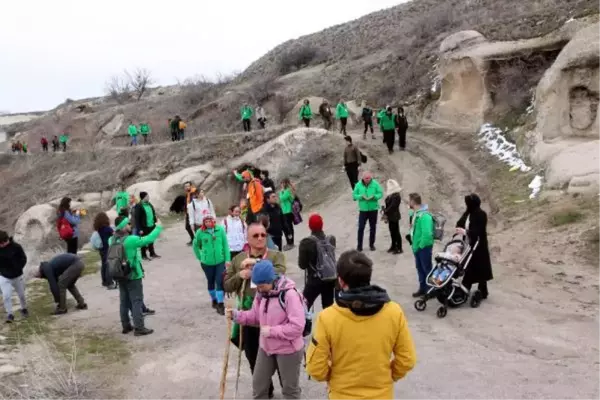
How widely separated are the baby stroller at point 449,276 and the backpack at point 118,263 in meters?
4.09

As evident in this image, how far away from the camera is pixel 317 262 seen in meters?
6.99

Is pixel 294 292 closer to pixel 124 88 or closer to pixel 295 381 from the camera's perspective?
pixel 295 381

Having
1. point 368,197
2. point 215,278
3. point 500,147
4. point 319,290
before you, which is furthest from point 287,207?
point 500,147

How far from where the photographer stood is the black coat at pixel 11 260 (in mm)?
9312

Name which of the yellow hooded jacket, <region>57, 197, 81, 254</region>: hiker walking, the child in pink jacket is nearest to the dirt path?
<region>57, 197, 81, 254</region>: hiker walking

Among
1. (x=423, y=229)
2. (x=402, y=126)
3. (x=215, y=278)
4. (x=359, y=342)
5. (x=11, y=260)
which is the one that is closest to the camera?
(x=359, y=342)

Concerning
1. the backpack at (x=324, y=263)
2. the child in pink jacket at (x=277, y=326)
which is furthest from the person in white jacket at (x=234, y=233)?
the child in pink jacket at (x=277, y=326)

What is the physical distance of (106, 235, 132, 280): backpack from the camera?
811 centimetres

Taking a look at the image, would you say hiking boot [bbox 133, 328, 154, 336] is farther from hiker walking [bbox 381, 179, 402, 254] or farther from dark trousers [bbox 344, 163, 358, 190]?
dark trousers [bbox 344, 163, 358, 190]

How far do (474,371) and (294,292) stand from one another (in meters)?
2.70

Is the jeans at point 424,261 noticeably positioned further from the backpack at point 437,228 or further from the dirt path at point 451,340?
the dirt path at point 451,340

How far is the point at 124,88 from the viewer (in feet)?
209

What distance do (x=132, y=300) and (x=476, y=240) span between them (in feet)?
15.8

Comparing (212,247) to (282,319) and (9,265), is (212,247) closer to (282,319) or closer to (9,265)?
(9,265)
